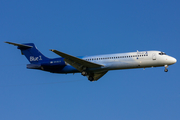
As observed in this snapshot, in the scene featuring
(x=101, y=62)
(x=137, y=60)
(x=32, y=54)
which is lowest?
(x=101, y=62)

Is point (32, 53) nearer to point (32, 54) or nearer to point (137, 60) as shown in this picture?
point (32, 54)

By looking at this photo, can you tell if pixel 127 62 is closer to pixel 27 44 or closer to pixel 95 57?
pixel 95 57

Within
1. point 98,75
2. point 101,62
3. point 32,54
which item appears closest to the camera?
point 101,62

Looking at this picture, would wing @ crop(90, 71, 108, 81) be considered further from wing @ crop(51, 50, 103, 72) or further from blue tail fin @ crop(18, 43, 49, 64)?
blue tail fin @ crop(18, 43, 49, 64)

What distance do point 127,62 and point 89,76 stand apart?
7122mm

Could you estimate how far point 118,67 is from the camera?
115 feet

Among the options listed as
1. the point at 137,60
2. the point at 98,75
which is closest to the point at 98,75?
the point at 98,75

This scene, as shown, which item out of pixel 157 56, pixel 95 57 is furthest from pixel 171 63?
pixel 95 57

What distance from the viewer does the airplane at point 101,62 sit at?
3471cm

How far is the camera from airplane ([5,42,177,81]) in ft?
114

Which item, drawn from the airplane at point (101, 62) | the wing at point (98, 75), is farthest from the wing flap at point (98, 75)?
the airplane at point (101, 62)

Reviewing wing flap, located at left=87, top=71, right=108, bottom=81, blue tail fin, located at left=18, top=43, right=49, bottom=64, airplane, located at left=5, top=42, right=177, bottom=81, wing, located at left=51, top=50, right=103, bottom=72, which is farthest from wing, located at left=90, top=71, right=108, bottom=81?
blue tail fin, located at left=18, top=43, right=49, bottom=64

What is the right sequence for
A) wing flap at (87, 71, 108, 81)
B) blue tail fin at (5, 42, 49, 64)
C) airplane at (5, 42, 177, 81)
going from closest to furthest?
airplane at (5, 42, 177, 81) → blue tail fin at (5, 42, 49, 64) → wing flap at (87, 71, 108, 81)

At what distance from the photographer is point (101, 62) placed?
35.5 meters
